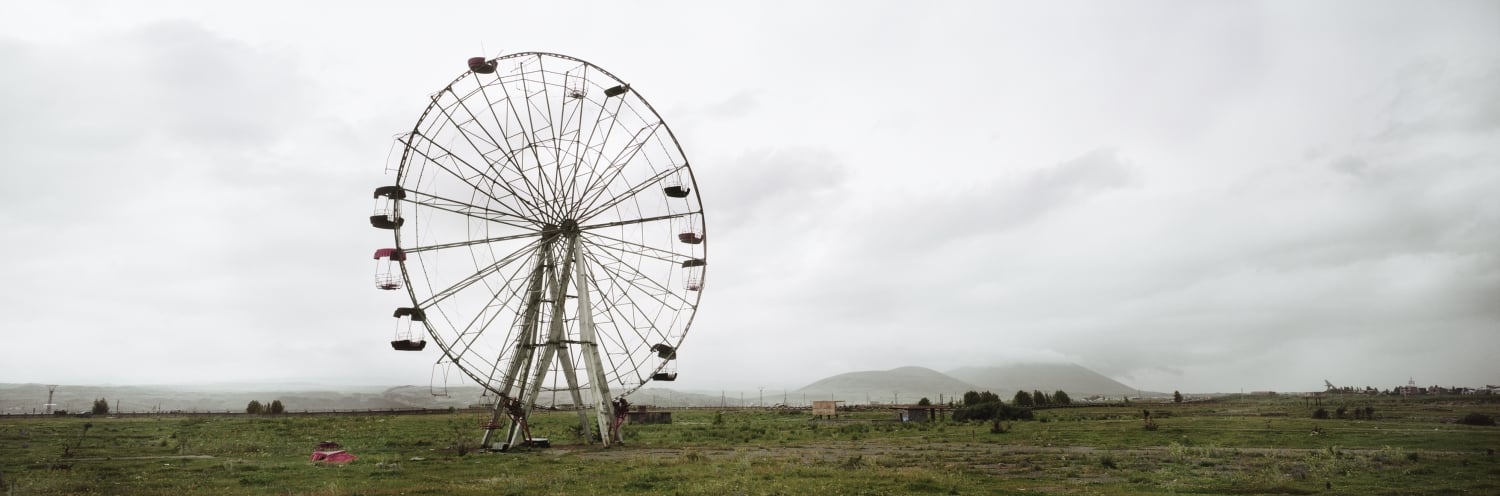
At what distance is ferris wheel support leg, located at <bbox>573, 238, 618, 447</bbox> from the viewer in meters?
43.9

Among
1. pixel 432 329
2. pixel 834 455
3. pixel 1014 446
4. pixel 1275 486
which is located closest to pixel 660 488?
pixel 834 455

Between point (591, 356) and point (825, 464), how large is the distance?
18.0 meters

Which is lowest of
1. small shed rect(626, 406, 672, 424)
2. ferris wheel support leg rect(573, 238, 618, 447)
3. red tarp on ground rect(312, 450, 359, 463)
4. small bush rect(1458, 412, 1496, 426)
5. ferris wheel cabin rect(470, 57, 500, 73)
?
small shed rect(626, 406, 672, 424)

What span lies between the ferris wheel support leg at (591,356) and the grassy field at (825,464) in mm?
2314

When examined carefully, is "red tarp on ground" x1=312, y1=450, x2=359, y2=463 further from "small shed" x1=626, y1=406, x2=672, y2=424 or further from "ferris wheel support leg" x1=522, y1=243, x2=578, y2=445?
"small shed" x1=626, y1=406, x2=672, y2=424

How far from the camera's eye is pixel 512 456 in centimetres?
3797

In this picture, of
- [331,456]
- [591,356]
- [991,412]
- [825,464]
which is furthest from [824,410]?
[331,456]

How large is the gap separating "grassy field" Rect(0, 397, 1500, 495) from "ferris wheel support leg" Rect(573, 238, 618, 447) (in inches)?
91.1

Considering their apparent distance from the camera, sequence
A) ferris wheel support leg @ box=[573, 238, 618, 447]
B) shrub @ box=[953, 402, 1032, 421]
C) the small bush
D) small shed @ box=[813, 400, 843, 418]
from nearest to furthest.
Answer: the small bush, ferris wheel support leg @ box=[573, 238, 618, 447], shrub @ box=[953, 402, 1032, 421], small shed @ box=[813, 400, 843, 418]

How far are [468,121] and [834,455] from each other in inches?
967

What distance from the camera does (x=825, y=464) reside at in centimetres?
3123

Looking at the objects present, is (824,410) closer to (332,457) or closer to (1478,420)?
(1478,420)

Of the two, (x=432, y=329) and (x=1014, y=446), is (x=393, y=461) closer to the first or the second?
(x=432, y=329)

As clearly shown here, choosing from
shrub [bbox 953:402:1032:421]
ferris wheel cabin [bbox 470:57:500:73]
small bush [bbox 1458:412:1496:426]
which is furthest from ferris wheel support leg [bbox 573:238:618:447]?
small bush [bbox 1458:412:1496:426]
